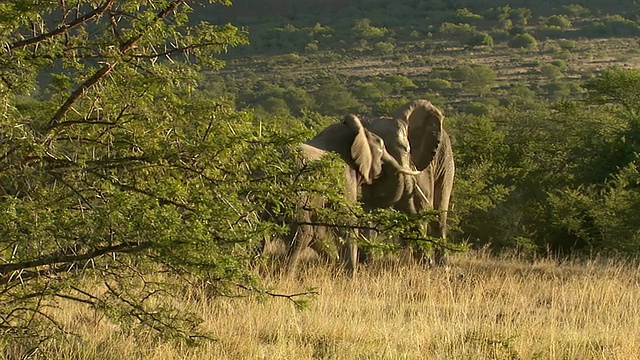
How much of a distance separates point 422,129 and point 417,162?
0.51 metres

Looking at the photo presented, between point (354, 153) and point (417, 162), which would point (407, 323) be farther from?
point (417, 162)

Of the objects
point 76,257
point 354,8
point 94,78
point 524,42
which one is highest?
point 94,78

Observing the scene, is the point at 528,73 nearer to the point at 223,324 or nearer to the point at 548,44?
the point at 548,44

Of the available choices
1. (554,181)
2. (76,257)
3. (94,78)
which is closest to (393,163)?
(94,78)

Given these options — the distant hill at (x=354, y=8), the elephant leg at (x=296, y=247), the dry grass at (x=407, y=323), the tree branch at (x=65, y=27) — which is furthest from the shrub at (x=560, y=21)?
the tree branch at (x=65, y=27)

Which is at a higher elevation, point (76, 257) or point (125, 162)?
point (125, 162)

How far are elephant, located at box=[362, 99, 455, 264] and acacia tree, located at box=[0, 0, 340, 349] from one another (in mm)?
6796

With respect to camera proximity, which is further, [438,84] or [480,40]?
[480,40]

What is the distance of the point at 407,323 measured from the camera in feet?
23.5

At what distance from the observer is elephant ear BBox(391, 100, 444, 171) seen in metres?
13.9

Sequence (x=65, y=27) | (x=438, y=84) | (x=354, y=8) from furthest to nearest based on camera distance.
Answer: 1. (x=354, y=8)
2. (x=438, y=84)
3. (x=65, y=27)

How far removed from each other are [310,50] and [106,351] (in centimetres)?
7360

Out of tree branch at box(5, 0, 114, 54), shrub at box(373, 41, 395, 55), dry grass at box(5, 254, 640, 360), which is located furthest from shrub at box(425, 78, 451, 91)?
tree branch at box(5, 0, 114, 54)

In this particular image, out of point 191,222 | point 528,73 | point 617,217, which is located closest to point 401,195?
point 617,217
